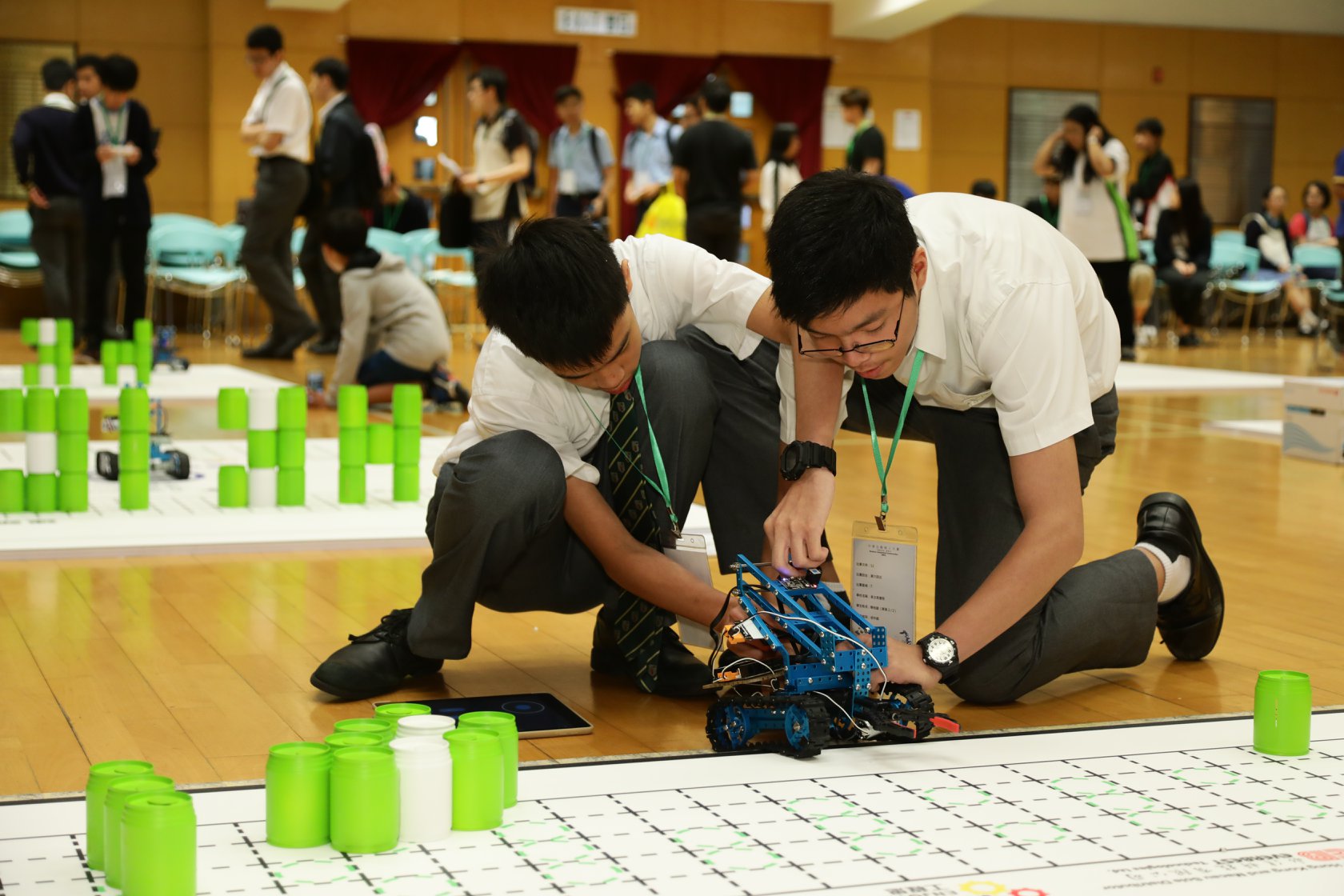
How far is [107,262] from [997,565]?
6.50 m

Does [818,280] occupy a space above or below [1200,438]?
above

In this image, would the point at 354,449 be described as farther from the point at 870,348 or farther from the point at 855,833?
the point at 855,833

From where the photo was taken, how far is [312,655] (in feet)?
7.61

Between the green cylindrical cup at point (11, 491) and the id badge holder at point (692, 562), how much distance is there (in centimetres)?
199

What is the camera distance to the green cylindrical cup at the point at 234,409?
3618mm

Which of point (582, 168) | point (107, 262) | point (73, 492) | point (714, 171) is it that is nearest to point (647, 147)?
point (582, 168)

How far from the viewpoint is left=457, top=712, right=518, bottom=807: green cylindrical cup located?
1.57m

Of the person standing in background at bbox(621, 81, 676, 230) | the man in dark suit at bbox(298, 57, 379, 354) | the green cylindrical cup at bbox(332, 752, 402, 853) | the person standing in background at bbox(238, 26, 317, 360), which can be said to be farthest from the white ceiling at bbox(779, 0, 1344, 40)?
the green cylindrical cup at bbox(332, 752, 402, 853)

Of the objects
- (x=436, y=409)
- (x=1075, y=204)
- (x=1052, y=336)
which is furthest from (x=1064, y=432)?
(x=1075, y=204)

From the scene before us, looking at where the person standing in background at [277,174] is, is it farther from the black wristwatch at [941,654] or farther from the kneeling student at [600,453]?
the black wristwatch at [941,654]

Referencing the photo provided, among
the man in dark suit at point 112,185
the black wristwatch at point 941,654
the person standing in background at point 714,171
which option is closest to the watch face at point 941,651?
the black wristwatch at point 941,654

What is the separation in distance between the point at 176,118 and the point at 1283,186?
1049cm

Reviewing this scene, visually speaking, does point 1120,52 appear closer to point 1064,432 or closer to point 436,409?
point 436,409

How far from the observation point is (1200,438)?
5.38 meters
